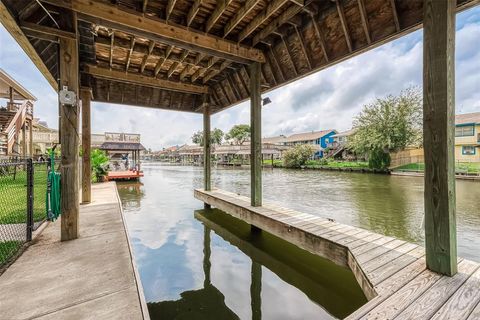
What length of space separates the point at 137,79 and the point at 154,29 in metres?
2.66

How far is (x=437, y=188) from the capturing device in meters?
2.10

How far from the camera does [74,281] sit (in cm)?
212

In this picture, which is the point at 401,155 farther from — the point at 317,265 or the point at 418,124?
the point at 317,265

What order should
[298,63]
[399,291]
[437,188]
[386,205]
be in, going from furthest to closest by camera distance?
1. [386,205]
2. [298,63]
3. [437,188]
4. [399,291]

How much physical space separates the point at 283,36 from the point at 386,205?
22.7 feet

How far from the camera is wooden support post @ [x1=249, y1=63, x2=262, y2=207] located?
4762mm

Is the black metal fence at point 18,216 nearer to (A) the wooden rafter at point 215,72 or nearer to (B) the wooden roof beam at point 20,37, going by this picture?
(B) the wooden roof beam at point 20,37

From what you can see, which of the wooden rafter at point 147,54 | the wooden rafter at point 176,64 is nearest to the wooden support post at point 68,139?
the wooden rafter at point 147,54

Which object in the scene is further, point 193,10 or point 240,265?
Result: point 240,265

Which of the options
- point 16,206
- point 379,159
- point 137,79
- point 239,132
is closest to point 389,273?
point 137,79

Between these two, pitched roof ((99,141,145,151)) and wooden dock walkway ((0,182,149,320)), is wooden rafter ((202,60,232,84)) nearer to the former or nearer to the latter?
wooden dock walkway ((0,182,149,320))

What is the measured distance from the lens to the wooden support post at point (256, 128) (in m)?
4.76

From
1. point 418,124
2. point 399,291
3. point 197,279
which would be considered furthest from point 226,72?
point 418,124

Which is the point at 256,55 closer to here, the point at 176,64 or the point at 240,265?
the point at 176,64
